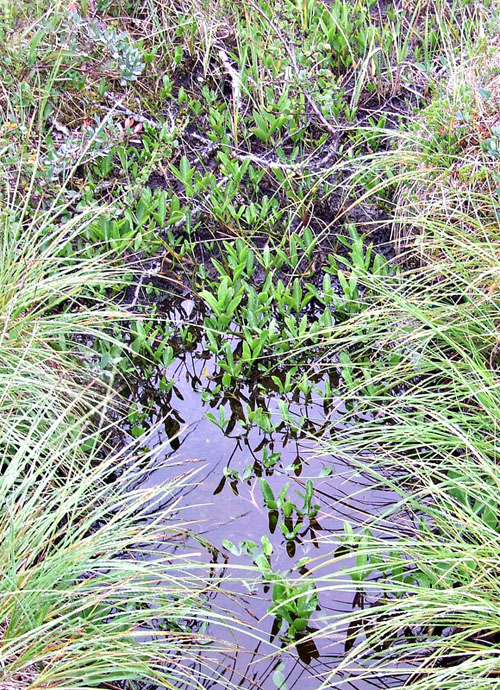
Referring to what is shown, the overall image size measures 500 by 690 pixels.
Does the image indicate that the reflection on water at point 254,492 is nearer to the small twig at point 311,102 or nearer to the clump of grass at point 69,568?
the clump of grass at point 69,568

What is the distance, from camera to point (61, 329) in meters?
2.74

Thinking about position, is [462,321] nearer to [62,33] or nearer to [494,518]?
[494,518]

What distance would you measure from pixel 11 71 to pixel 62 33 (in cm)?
45

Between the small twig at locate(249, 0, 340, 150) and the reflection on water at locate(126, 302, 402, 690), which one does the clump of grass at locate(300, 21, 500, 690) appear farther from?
the small twig at locate(249, 0, 340, 150)

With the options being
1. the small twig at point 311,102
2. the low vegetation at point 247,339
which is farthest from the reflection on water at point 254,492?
the small twig at point 311,102

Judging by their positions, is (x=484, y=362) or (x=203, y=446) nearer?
(x=484, y=362)

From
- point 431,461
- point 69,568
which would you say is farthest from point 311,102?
point 69,568

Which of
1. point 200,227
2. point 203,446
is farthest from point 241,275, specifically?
point 203,446

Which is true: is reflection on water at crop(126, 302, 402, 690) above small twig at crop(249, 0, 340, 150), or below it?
below

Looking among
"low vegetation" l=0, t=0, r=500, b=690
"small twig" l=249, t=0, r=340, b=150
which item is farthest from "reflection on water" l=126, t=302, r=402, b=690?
"small twig" l=249, t=0, r=340, b=150

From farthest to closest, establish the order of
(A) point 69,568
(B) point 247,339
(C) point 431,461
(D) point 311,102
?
(D) point 311,102, (B) point 247,339, (C) point 431,461, (A) point 69,568

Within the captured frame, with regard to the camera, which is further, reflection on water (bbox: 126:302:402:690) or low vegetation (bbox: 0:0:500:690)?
reflection on water (bbox: 126:302:402:690)

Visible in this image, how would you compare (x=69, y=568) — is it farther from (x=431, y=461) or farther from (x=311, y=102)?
(x=311, y=102)

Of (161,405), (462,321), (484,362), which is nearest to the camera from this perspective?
(484,362)
